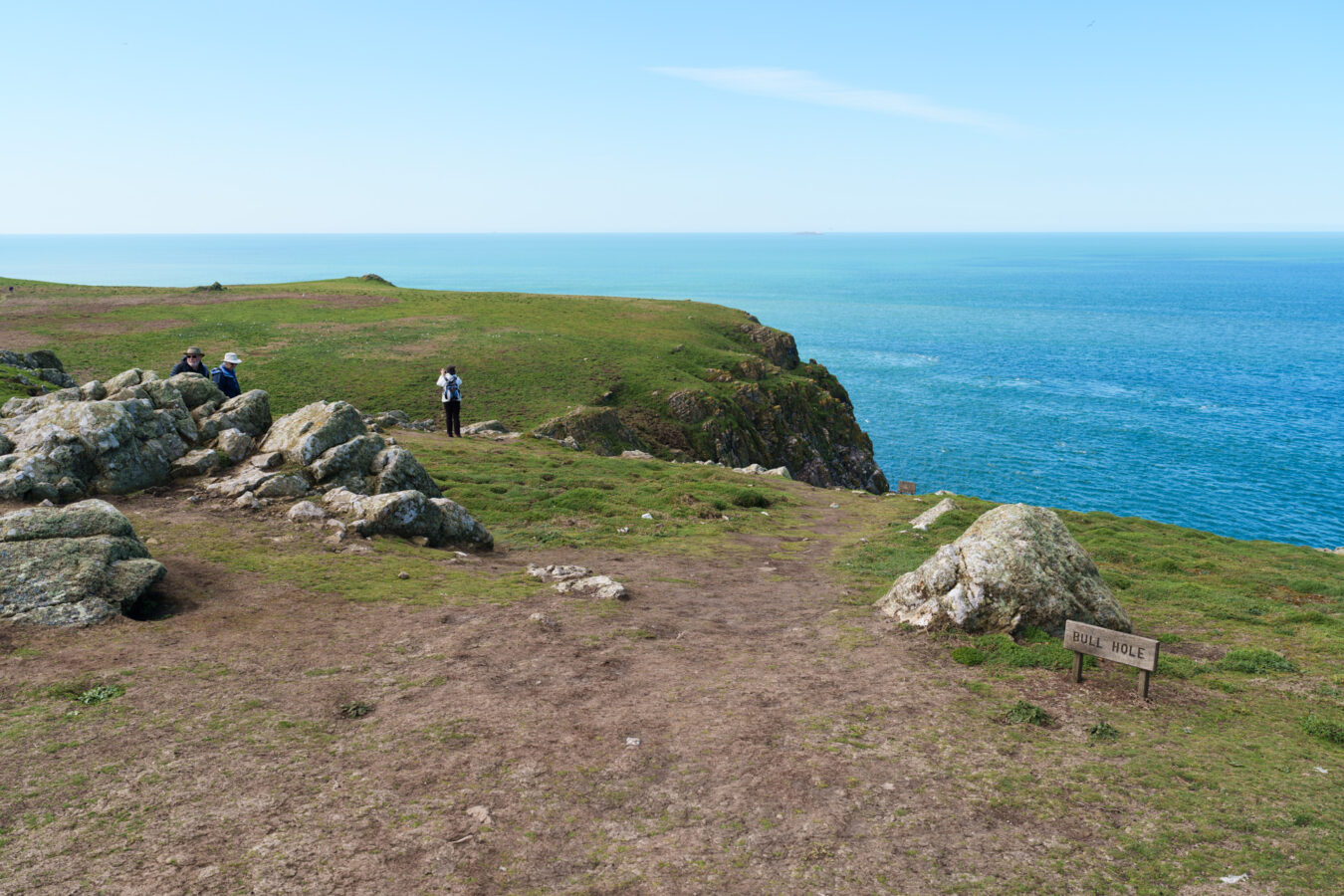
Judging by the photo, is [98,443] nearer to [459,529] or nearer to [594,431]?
[459,529]

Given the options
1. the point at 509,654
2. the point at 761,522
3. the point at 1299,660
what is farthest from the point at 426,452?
the point at 1299,660

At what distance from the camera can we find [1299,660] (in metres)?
17.6

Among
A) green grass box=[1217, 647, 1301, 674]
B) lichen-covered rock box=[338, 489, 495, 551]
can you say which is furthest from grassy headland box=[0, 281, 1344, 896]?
lichen-covered rock box=[338, 489, 495, 551]

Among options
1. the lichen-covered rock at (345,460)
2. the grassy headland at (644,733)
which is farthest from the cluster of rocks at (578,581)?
the lichen-covered rock at (345,460)

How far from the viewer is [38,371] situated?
38375 mm

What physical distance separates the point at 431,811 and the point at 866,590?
15.4 metres

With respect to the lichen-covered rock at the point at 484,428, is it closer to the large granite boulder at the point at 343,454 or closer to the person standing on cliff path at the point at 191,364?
the person standing on cliff path at the point at 191,364

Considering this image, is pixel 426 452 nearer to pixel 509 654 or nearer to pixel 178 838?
pixel 509 654

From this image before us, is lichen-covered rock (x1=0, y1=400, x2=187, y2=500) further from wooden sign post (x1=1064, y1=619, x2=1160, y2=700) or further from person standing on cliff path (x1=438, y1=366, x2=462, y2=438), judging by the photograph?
wooden sign post (x1=1064, y1=619, x2=1160, y2=700)

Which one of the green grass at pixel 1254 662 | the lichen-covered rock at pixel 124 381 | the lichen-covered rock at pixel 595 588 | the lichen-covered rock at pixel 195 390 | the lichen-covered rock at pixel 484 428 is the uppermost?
the lichen-covered rock at pixel 124 381

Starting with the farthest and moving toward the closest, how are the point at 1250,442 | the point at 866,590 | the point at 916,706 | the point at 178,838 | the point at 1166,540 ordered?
the point at 1250,442 < the point at 1166,540 < the point at 866,590 < the point at 916,706 < the point at 178,838

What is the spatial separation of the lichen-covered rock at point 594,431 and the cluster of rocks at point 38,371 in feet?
78.9

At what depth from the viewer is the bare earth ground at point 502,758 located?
991cm

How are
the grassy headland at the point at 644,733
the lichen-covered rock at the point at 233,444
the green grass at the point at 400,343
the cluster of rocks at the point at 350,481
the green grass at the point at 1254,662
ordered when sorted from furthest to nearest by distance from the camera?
the green grass at the point at 400,343 < the lichen-covered rock at the point at 233,444 < the cluster of rocks at the point at 350,481 < the green grass at the point at 1254,662 < the grassy headland at the point at 644,733
